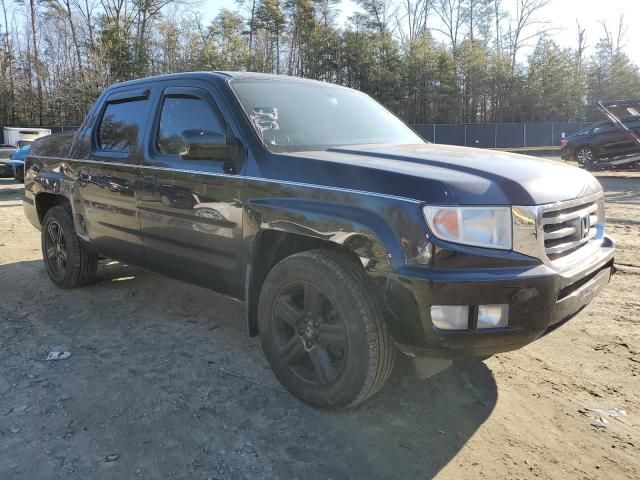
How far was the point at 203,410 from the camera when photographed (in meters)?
2.89

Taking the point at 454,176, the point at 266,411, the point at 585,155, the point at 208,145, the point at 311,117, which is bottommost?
the point at 266,411

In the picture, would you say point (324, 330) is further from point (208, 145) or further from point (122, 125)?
point (122, 125)

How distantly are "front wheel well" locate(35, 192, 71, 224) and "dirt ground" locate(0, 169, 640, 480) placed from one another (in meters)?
1.36

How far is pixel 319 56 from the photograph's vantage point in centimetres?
3997

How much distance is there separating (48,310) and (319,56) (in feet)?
126

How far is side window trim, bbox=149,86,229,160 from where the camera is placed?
132 inches

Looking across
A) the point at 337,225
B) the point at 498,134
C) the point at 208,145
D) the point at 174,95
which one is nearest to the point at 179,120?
the point at 174,95

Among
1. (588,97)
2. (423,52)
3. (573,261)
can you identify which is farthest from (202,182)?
(588,97)

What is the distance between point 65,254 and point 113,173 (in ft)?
4.69

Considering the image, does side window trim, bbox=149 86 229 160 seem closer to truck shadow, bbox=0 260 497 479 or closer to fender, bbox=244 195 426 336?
fender, bbox=244 195 426 336

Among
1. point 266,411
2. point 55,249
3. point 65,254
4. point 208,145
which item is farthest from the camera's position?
point 55,249

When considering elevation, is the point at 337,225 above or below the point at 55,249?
above

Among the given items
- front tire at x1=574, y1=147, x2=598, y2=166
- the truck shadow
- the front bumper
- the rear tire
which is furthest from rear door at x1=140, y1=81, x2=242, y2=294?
front tire at x1=574, y1=147, x2=598, y2=166

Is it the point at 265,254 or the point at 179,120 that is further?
the point at 179,120
